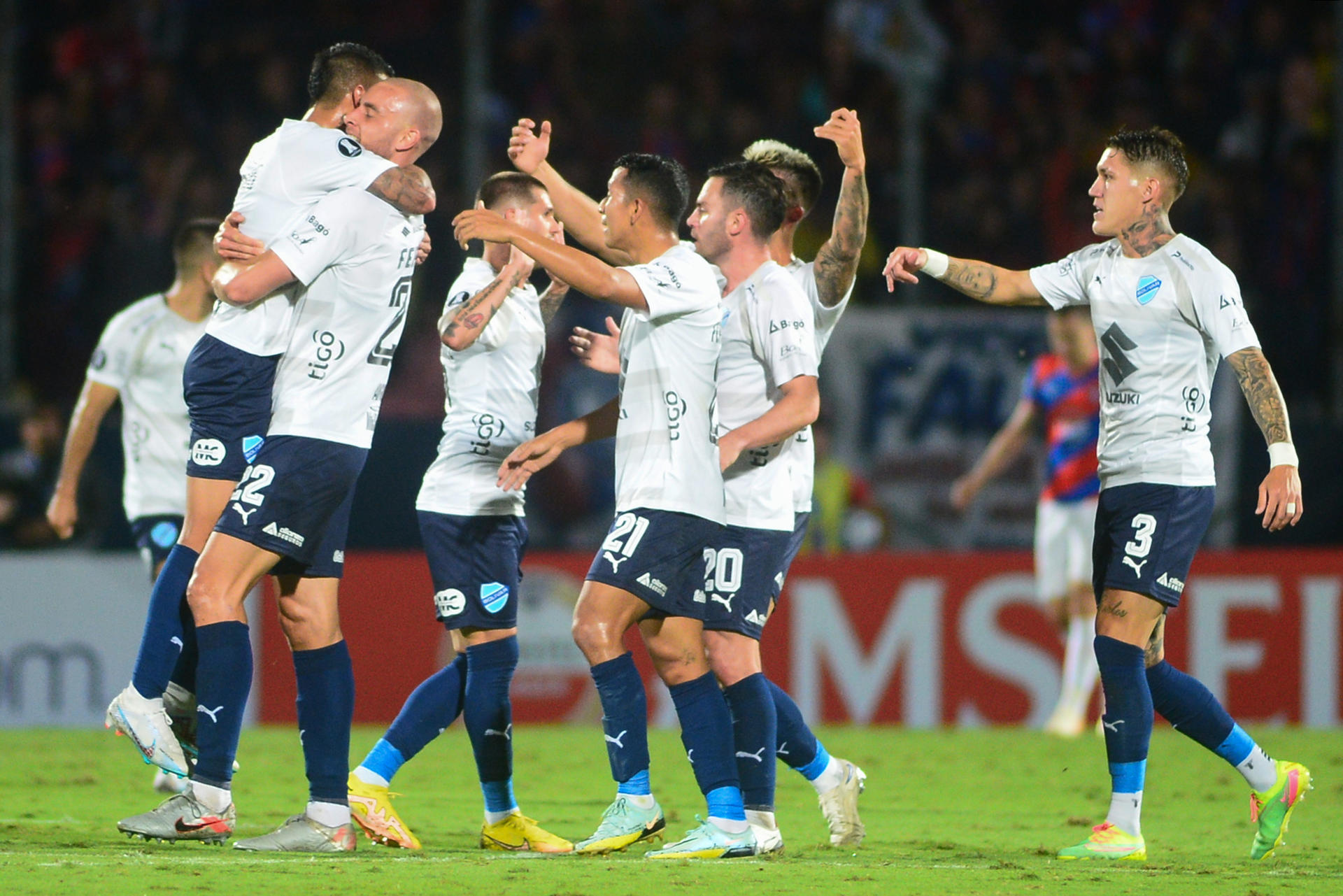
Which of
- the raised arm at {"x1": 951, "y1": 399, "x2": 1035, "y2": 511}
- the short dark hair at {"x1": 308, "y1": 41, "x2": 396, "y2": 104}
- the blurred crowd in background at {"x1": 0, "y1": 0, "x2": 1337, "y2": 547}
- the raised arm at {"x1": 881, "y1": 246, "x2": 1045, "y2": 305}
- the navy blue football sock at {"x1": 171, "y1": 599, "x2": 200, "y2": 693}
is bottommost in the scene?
the navy blue football sock at {"x1": 171, "y1": 599, "x2": 200, "y2": 693}

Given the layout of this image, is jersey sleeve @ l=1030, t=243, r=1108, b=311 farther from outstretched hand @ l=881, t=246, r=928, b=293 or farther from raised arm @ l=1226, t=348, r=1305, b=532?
raised arm @ l=1226, t=348, r=1305, b=532

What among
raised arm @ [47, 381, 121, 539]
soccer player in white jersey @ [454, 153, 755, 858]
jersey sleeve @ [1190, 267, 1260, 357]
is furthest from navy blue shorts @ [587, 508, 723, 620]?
raised arm @ [47, 381, 121, 539]

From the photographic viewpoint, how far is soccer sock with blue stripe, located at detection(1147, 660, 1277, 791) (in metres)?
5.87

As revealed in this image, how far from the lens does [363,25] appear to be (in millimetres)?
14414

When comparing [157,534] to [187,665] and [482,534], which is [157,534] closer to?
[187,665]

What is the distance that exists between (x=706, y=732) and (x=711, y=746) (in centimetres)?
5

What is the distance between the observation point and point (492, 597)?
5945mm

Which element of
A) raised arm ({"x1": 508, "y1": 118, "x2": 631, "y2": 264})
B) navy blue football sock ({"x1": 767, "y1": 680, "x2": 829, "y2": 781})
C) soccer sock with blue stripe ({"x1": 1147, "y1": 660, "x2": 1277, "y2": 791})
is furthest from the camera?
navy blue football sock ({"x1": 767, "y1": 680, "x2": 829, "y2": 781})

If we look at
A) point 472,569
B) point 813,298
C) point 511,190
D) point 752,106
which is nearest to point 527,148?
point 511,190

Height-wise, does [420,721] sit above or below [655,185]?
below

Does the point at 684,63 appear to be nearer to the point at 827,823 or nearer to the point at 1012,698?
the point at 1012,698

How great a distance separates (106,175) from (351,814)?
9339mm

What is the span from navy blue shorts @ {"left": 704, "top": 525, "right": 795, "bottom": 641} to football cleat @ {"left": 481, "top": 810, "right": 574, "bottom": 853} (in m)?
0.86

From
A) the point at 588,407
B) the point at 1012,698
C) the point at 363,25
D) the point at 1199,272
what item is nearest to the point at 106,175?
the point at 363,25
